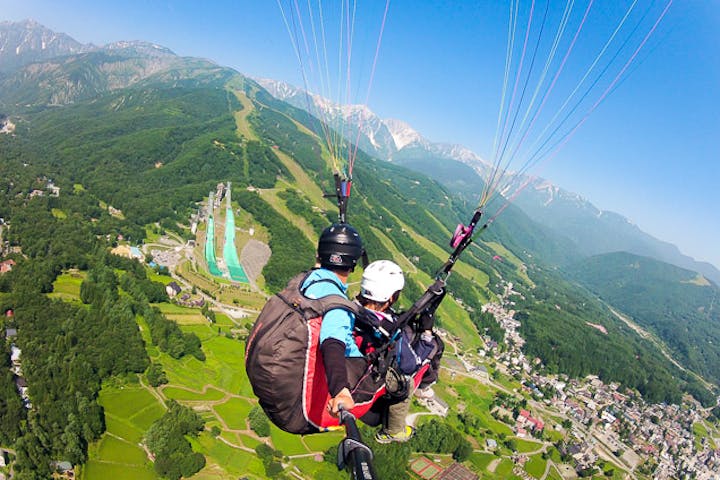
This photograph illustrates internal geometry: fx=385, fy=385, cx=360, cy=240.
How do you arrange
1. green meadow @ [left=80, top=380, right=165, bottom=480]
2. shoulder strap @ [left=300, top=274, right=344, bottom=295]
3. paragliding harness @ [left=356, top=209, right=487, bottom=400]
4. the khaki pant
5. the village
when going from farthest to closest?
1. the village
2. green meadow @ [left=80, top=380, right=165, bottom=480]
3. the khaki pant
4. paragliding harness @ [left=356, top=209, right=487, bottom=400]
5. shoulder strap @ [left=300, top=274, right=344, bottom=295]

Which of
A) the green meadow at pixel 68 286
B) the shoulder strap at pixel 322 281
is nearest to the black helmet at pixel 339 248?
the shoulder strap at pixel 322 281

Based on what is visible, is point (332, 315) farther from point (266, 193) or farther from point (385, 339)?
point (266, 193)

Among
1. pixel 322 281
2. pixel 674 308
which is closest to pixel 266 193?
pixel 322 281

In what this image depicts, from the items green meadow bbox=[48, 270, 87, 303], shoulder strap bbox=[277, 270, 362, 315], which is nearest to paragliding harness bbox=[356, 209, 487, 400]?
shoulder strap bbox=[277, 270, 362, 315]

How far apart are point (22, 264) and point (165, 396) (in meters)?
28.0

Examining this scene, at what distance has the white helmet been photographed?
475cm

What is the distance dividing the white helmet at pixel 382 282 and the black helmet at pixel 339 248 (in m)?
0.35

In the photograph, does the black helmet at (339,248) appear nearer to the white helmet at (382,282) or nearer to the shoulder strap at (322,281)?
the white helmet at (382,282)

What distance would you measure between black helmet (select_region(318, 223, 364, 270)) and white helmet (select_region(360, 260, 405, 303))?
13.9 inches

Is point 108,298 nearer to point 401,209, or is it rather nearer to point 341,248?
point 341,248

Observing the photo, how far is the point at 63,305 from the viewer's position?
121 ft

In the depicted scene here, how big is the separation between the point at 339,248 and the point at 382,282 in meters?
0.74

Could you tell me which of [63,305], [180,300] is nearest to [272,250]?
[180,300]

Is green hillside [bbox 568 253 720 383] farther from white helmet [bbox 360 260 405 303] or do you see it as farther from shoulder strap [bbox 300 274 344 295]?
shoulder strap [bbox 300 274 344 295]
